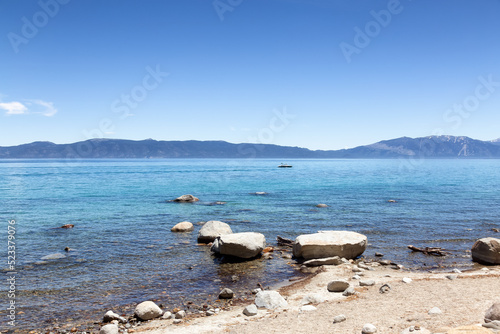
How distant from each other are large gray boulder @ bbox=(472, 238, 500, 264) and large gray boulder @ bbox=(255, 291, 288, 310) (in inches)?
466

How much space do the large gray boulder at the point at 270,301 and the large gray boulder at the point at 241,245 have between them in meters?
6.08

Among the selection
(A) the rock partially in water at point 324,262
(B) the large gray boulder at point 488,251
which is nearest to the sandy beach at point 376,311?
(A) the rock partially in water at point 324,262

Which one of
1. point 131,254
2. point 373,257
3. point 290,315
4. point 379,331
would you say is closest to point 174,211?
point 131,254

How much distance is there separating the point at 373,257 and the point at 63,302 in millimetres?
14876

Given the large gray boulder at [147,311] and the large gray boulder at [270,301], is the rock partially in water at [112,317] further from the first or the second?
the large gray boulder at [270,301]

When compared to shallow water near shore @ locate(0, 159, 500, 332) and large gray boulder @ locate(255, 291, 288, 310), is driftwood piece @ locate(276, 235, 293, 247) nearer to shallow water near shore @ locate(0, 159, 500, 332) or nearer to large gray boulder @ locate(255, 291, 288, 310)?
shallow water near shore @ locate(0, 159, 500, 332)

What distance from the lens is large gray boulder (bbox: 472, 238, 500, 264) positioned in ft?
54.7

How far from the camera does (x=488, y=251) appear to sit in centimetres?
1680

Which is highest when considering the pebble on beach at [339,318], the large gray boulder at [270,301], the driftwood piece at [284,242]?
the pebble on beach at [339,318]

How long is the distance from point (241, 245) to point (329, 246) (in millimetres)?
4552

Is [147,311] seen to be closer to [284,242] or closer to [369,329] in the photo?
[369,329]

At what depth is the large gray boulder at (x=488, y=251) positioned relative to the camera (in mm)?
16688

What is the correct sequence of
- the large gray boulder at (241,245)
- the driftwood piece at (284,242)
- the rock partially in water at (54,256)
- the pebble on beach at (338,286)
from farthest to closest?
the driftwood piece at (284,242) < the rock partially in water at (54,256) < the large gray boulder at (241,245) < the pebble on beach at (338,286)

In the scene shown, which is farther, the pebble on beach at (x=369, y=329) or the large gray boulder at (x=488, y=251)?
the large gray boulder at (x=488, y=251)
